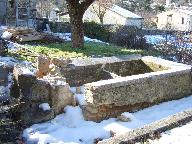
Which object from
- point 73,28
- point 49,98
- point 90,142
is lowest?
point 90,142

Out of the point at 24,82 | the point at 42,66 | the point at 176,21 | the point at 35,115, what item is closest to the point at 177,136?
the point at 35,115

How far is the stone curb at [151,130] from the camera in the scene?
6836 mm

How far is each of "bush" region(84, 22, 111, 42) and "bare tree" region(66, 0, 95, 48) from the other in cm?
775

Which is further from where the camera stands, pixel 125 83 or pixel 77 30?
pixel 77 30

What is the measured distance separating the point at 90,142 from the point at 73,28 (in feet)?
38.5

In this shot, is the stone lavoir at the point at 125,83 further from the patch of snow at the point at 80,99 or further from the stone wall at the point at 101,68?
the patch of snow at the point at 80,99

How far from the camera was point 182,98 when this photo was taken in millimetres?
11992

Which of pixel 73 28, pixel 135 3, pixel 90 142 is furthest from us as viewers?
pixel 135 3

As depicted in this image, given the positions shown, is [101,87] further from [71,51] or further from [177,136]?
Answer: [71,51]

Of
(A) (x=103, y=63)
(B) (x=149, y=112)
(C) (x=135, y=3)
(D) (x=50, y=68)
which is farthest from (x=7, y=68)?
(C) (x=135, y=3)

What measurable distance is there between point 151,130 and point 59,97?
3.08 metres

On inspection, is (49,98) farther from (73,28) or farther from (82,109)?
(73,28)

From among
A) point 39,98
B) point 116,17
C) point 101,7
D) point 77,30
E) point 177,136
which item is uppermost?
point 101,7

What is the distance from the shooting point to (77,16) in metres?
19.4
